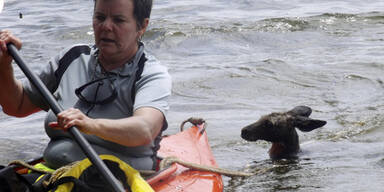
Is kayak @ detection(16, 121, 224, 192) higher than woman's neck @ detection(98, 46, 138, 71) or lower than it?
lower

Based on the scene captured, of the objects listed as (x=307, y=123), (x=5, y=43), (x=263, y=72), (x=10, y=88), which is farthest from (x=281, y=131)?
(x=263, y=72)

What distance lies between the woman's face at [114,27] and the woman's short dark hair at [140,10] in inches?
1.1

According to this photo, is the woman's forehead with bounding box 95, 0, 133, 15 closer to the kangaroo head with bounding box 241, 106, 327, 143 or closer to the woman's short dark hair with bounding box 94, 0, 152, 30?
the woman's short dark hair with bounding box 94, 0, 152, 30

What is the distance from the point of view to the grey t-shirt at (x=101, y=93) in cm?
346

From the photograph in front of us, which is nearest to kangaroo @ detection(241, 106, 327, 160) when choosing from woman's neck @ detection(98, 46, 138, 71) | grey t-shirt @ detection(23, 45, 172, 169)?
grey t-shirt @ detection(23, 45, 172, 169)

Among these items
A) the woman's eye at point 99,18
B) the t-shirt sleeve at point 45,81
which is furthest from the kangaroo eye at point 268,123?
the woman's eye at point 99,18

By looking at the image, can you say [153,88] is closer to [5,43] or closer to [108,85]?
[108,85]

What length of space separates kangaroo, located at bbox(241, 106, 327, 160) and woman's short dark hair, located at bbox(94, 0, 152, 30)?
271cm

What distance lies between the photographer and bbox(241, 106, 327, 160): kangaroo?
20.1 feet

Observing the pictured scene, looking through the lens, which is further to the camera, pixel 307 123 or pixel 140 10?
pixel 307 123

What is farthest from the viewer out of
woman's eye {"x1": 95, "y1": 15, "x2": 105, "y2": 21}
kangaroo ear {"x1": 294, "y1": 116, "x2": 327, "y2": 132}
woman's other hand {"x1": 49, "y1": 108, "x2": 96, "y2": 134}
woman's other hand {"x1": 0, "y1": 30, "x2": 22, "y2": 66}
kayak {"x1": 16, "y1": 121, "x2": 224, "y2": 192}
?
kangaroo ear {"x1": 294, "y1": 116, "x2": 327, "y2": 132}

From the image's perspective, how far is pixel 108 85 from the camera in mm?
3508

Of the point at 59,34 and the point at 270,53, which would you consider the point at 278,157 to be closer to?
the point at 270,53

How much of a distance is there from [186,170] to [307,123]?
1976 millimetres
